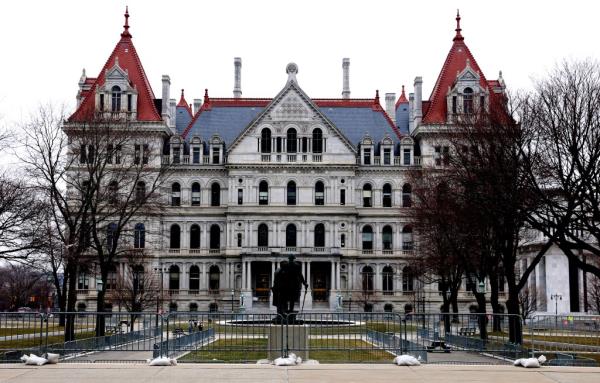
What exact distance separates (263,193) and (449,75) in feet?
74.4

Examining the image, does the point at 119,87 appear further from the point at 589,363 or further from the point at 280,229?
the point at 589,363

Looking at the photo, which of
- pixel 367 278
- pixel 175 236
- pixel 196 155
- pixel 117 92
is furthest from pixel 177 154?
pixel 367 278

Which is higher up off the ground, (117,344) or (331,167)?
(331,167)

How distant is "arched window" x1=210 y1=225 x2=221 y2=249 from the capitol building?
0.12 m

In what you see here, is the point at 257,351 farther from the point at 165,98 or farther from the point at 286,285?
the point at 165,98

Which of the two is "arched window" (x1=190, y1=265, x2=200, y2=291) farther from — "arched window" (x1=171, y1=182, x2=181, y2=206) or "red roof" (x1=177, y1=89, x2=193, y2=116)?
"red roof" (x1=177, y1=89, x2=193, y2=116)

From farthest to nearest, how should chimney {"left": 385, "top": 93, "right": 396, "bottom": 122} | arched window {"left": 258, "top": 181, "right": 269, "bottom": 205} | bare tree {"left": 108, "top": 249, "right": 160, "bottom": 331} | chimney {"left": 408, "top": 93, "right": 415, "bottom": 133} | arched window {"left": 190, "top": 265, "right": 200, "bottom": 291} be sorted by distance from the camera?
1. chimney {"left": 385, "top": 93, "right": 396, "bottom": 122}
2. chimney {"left": 408, "top": 93, "right": 415, "bottom": 133}
3. arched window {"left": 190, "top": 265, "right": 200, "bottom": 291}
4. arched window {"left": 258, "top": 181, "right": 269, "bottom": 205}
5. bare tree {"left": 108, "top": 249, "right": 160, "bottom": 331}

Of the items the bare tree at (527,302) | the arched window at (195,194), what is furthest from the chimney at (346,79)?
the bare tree at (527,302)

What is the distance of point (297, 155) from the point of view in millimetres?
77688

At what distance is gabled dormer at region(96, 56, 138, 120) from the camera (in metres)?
76.2

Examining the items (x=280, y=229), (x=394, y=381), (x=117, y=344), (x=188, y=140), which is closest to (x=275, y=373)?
(x=394, y=381)

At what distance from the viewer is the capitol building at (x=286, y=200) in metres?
76.5

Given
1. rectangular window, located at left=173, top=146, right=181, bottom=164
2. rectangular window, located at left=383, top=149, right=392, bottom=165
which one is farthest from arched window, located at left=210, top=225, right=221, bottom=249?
rectangular window, located at left=383, top=149, right=392, bottom=165

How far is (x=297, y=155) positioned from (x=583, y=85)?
48619mm
